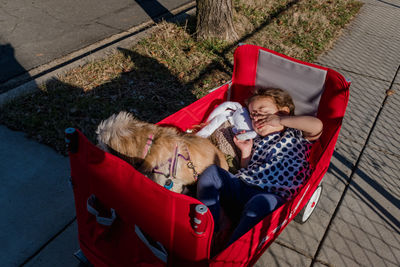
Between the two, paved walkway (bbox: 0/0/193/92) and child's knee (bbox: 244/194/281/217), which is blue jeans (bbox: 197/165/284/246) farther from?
paved walkway (bbox: 0/0/193/92)

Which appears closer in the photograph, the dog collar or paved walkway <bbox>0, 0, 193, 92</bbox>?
the dog collar

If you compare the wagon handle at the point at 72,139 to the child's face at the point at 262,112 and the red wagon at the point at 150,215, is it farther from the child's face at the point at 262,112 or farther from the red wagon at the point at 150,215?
→ the child's face at the point at 262,112

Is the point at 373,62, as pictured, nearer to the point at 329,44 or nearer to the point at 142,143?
the point at 329,44

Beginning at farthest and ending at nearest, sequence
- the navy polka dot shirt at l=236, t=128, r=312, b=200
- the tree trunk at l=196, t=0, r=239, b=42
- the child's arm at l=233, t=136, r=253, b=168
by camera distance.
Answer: the tree trunk at l=196, t=0, r=239, b=42 < the child's arm at l=233, t=136, r=253, b=168 < the navy polka dot shirt at l=236, t=128, r=312, b=200

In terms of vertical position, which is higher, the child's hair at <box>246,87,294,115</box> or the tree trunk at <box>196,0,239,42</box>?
the child's hair at <box>246,87,294,115</box>

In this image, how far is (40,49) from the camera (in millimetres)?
5652

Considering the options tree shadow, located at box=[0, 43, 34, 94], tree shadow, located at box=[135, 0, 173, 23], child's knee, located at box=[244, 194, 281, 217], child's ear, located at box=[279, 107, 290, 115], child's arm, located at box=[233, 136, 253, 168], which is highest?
child's ear, located at box=[279, 107, 290, 115]

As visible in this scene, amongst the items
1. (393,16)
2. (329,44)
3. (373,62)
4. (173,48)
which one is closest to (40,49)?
(173,48)

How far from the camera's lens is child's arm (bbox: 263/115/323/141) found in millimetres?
2719

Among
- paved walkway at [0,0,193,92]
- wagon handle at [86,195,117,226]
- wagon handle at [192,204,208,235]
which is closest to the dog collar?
wagon handle at [86,195,117,226]

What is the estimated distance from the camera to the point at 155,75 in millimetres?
4930

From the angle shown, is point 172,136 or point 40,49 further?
point 40,49

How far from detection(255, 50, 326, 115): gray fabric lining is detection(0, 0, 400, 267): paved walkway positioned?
0.92 meters

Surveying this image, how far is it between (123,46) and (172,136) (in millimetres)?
3819
